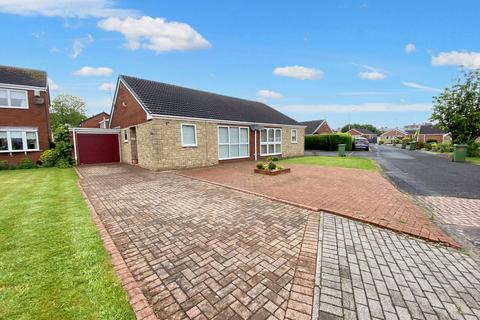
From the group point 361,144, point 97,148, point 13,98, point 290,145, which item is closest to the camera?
point 13,98

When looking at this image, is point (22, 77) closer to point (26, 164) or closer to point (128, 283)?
point (26, 164)

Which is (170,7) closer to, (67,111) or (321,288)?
(321,288)

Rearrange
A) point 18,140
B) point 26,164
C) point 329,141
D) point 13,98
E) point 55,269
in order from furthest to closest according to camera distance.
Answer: point 329,141 < point 18,140 < point 13,98 < point 26,164 < point 55,269

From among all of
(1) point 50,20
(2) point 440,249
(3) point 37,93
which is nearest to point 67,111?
(3) point 37,93

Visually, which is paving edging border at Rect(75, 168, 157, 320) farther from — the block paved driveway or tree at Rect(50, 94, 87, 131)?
tree at Rect(50, 94, 87, 131)

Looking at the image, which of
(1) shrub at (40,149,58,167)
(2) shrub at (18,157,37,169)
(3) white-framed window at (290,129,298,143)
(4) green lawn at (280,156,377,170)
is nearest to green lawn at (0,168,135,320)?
(1) shrub at (40,149,58,167)

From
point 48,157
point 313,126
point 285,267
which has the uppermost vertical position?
point 313,126

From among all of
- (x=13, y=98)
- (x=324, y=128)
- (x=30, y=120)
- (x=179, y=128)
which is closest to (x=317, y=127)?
(x=324, y=128)

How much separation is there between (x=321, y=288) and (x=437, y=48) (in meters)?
21.6

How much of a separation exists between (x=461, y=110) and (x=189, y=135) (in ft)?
87.3

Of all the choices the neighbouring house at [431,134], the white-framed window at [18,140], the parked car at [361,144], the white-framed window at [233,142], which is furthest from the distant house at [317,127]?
the white-framed window at [18,140]

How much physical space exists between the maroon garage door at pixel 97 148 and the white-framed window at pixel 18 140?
3589mm

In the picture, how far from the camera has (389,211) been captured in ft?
16.9

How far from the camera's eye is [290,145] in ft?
68.3
